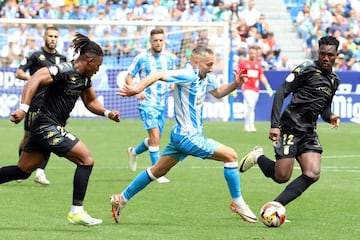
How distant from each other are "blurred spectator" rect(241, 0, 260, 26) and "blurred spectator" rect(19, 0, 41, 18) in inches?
289

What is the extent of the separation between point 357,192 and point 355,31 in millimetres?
23178

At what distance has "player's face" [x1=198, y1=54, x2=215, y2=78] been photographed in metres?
11.7

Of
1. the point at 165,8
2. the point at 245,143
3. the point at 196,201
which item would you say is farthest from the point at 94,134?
the point at 196,201

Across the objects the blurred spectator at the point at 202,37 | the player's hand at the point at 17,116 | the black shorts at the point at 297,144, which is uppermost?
the player's hand at the point at 17,116

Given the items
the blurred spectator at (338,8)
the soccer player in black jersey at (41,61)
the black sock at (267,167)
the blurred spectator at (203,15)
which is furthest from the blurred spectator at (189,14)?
the black sock at (267,167)

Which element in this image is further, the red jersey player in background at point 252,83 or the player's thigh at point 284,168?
the red jersey player in background at point 252,83

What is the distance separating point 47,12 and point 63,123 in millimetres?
23083

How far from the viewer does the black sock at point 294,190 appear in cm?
1134

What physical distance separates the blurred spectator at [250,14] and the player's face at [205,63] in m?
24.5

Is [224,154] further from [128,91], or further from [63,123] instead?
[63,123]

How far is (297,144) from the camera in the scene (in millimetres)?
11812

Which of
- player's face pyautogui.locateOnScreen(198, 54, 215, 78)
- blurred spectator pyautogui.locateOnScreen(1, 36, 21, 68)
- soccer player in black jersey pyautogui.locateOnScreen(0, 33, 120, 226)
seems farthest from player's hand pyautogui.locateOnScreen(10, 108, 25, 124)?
blurred spectator pyautogui.locateOnScreen(1, 36, 21, 68)

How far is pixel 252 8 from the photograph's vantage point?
3656 centimetres

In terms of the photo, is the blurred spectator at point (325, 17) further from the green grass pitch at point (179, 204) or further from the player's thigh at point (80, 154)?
the player's thigh at point (80, 154)
